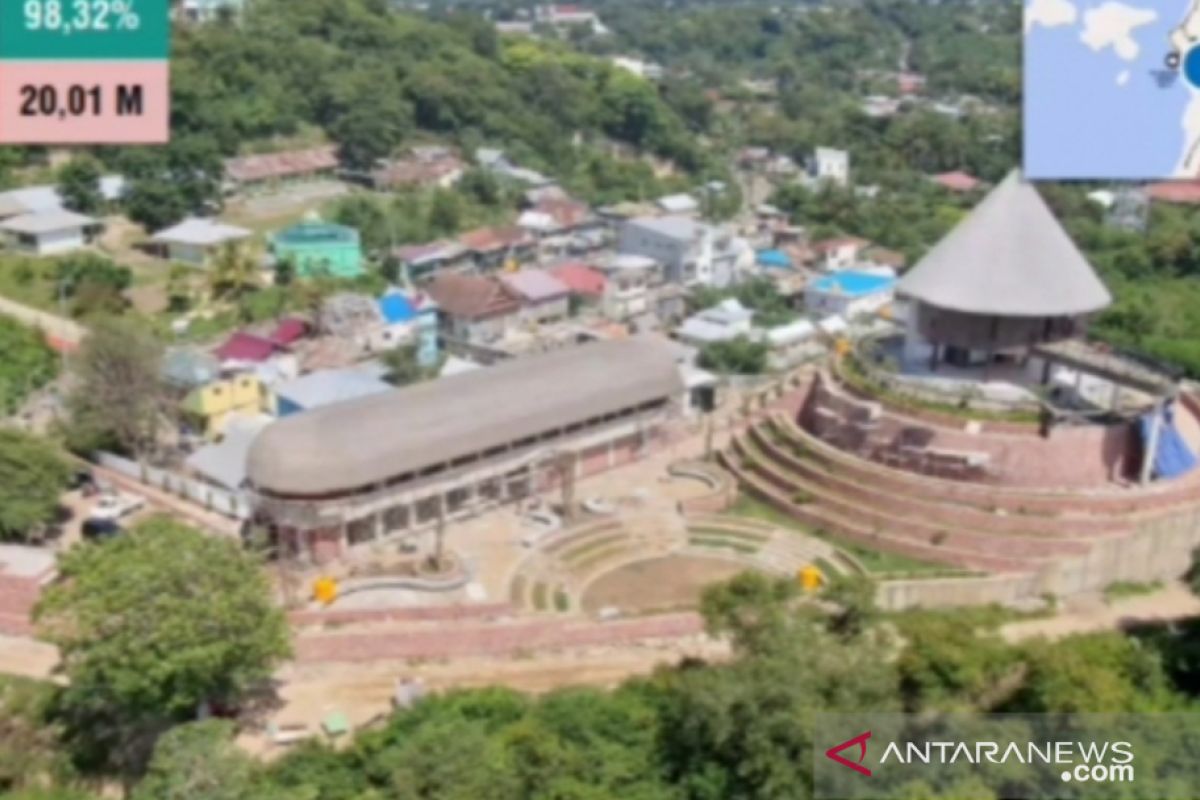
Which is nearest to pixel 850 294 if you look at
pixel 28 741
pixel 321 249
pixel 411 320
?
pixel 411 320

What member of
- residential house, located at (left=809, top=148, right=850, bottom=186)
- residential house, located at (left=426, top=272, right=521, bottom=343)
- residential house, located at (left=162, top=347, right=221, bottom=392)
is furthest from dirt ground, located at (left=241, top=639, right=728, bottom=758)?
residential house, located at (left=809, top=148, right=850, bottom=186)

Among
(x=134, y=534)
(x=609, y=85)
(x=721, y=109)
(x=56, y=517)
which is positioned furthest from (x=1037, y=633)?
(x=721, y=109)

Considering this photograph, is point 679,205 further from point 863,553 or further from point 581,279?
point 863,553

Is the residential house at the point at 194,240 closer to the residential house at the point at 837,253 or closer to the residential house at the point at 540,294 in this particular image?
the residential house at the point at 540,294

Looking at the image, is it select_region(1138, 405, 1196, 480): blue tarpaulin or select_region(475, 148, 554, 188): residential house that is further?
select_region(475, 148, 554, 188): residential house

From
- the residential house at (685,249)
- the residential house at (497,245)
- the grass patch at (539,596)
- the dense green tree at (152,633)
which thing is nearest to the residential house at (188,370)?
the grass patch at (539,596)

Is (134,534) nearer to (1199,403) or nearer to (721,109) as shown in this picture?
(1199,403)

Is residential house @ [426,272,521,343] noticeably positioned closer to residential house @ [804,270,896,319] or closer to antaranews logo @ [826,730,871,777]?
residential house @ [804,270,896,319]
